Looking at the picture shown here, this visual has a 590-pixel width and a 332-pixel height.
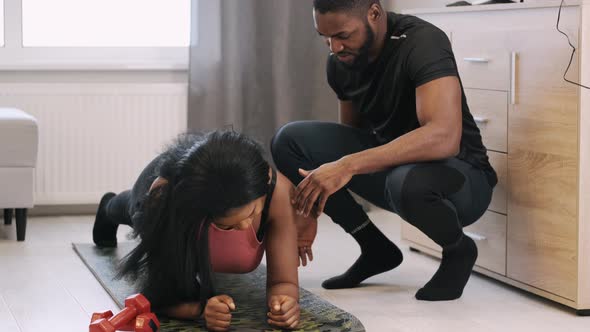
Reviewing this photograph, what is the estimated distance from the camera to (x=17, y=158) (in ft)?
10.3

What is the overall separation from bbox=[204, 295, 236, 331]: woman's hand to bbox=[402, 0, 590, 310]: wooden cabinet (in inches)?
32.5

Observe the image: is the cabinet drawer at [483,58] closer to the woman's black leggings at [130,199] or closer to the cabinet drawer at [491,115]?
the cabinet drawer at [491,115]

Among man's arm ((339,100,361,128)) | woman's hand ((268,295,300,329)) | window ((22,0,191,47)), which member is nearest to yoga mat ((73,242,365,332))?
woman's hand ((268,295,300,329))

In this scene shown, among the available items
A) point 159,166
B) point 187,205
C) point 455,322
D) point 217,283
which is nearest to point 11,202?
point 217,283

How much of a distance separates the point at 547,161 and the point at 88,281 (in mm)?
1251

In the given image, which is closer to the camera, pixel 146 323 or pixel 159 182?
pixel 146 323

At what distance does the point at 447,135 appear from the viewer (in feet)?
7.22

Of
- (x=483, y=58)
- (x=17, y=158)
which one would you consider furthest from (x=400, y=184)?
(x=17, y=158)

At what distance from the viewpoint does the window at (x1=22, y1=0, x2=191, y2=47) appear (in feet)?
12.8

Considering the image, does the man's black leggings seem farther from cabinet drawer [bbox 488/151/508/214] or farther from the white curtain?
the white curtain

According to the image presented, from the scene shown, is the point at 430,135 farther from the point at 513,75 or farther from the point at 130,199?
the point at 130,199

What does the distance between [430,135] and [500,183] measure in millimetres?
400

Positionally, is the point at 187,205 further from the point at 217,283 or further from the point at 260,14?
the point at 260,14

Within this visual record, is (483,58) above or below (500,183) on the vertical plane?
above
